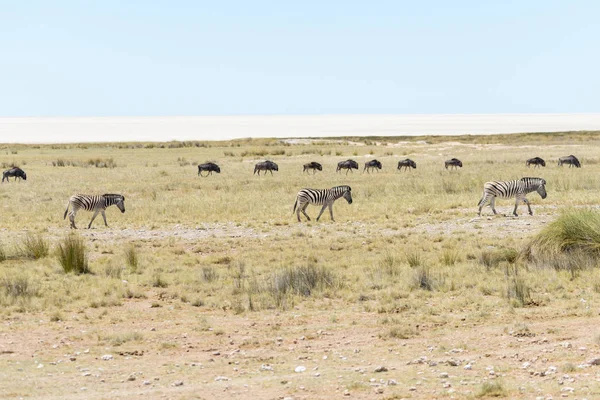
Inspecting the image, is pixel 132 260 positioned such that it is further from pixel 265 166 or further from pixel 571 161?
pixel 571 161

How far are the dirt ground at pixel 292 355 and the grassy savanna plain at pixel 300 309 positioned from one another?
0.03 m

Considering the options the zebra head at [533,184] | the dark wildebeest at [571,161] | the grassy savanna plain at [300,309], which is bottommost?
the grassy savanna plain at [300,309]

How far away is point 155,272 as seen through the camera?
1712cm

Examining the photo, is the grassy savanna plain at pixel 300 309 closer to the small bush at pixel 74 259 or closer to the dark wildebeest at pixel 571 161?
the small bush at pixel 74 259

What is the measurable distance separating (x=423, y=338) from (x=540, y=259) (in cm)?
614

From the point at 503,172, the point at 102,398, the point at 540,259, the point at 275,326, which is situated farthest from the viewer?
the point at 503,172

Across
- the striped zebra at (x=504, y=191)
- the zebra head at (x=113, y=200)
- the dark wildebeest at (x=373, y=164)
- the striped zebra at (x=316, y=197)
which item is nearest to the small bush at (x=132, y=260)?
the zebra head at (x=113, y=200)

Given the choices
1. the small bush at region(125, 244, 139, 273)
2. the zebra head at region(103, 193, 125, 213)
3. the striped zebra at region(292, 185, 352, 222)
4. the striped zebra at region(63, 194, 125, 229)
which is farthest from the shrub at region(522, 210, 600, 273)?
the zebra head at region(103, 193, 125, 213)

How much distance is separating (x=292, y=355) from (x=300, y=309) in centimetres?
283

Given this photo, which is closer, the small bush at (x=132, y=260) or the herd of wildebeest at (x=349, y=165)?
the small bush at (x=132, y=260)

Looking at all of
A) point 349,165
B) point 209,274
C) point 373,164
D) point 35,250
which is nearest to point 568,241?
point 209,274

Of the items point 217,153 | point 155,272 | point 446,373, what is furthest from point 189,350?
point 217,153

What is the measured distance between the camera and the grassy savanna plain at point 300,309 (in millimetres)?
9594

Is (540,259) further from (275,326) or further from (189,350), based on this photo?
(189,350)
